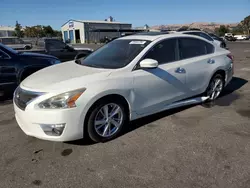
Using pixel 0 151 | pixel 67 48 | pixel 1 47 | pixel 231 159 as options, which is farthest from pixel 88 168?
pixel 67 48

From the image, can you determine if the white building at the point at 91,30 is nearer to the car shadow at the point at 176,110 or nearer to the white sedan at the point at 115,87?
the car shadow at the point at 176,110

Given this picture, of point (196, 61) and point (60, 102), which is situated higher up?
point (196, 61)


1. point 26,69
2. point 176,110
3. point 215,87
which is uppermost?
point 26,69

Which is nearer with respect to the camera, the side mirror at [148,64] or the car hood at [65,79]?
the car hood at [65,79]

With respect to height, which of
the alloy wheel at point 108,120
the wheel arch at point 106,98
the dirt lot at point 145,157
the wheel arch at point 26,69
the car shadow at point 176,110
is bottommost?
the dirt lot at point 145,157

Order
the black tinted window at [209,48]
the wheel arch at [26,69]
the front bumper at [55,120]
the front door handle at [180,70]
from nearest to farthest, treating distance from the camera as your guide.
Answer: the front bumper at [55,120], the front door handle at [180,70], the black tinted window at [209,48], the wheel arch at [26,69]

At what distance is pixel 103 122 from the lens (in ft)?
11.5

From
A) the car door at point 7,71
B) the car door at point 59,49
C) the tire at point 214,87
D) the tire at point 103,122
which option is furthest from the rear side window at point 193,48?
the car door at point 59,49

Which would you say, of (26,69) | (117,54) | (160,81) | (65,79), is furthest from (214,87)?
(26,69)

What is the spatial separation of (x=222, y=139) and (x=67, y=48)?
8421 millimetres

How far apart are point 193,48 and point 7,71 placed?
4.37m

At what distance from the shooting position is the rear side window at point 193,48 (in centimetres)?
454

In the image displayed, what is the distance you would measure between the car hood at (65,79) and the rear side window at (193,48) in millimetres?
1716

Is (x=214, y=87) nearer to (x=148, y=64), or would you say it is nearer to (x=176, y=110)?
(x=176, y=110)
